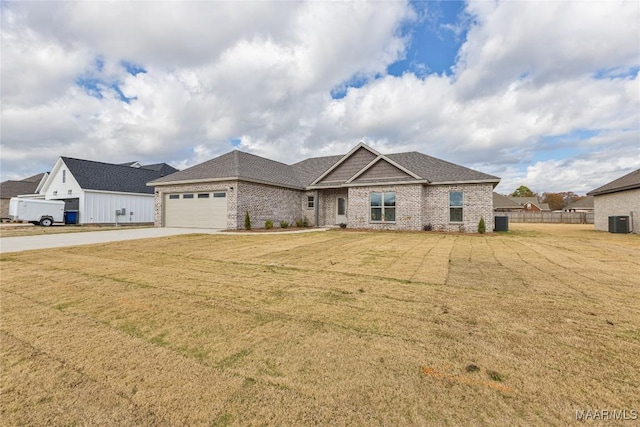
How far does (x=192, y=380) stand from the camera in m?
2.34

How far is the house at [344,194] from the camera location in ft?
55.8

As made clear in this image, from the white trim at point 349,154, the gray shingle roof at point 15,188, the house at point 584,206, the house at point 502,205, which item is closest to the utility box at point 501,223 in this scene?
the white trim at point 349,154

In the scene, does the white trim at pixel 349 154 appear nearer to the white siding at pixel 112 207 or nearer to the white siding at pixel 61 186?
the white siding at pixel 112 207

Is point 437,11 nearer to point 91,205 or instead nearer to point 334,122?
point 334,122

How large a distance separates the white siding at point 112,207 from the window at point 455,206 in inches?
1022

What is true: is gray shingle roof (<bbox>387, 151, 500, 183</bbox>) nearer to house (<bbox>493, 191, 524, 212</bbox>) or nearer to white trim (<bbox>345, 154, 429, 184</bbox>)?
white trim (<bbox>345, 154, 429, 184</bbox>)

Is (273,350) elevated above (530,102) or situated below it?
below

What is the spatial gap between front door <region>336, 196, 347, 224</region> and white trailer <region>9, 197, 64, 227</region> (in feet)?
73.9

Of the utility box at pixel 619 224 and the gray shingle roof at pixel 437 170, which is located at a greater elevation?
the gray shingle roof at pixel 437 170

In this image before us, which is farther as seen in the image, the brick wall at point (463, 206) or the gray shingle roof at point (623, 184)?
the gray shingle roof at point (623, 184)

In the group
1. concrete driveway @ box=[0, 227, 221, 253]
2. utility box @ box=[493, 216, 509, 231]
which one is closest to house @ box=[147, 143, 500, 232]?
utility box @ box=[493, 216, 509, 231]

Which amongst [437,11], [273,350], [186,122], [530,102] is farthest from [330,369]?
[186,122]

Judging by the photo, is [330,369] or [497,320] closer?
[330,369]

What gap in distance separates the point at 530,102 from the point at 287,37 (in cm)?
1804
